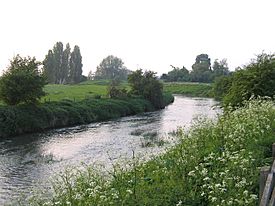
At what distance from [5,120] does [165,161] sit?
25697mm

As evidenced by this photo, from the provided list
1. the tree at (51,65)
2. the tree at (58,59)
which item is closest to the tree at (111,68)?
the tree at (58,59)

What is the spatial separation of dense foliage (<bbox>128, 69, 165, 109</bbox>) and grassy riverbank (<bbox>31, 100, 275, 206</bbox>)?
50.9 metres

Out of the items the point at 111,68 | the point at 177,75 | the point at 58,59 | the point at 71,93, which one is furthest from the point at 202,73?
the point at 71,93

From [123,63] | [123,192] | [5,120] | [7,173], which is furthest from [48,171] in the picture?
[123,63]

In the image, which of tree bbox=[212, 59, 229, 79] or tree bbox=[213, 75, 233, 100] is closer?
tree bbox=[213, 75, 233, 100]

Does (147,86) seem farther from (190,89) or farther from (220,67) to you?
(220,67)

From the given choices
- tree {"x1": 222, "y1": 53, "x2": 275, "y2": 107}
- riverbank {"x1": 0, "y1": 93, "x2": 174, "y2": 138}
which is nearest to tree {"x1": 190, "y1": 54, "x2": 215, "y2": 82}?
riverbank {"x1": 0, "y1": 93, "x2": 174, "y2": 138}

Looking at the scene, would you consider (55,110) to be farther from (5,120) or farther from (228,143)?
(228,143)

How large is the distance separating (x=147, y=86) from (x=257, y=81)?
143 ft

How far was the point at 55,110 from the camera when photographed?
40.6 m

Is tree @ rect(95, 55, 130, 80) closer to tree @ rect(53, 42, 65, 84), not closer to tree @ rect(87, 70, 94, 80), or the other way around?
tree @ rect(87, 70, 94, 80)

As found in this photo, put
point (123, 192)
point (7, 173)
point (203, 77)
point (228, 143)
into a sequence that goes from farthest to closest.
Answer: point (203, 77)
point (7, 173)
point (228, 143)
point (123, 192)

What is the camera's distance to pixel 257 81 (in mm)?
20250

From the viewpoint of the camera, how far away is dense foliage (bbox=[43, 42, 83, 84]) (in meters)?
106
